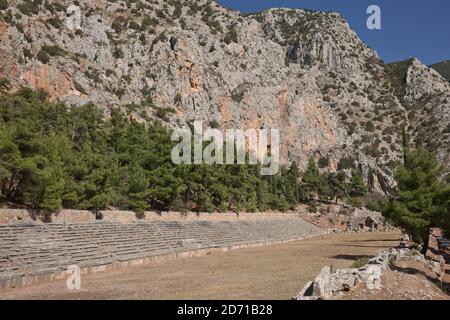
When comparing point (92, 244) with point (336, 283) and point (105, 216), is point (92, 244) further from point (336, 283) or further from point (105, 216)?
point (336, 283)

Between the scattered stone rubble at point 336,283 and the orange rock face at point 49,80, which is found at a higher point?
the orange rock face at point 49,80

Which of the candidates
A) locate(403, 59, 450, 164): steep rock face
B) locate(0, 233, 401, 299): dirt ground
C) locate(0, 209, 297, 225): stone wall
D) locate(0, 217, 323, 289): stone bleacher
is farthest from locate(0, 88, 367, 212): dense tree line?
locate(403, 59, 450, 164): steep rock face

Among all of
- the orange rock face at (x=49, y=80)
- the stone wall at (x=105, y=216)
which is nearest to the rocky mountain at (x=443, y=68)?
the stone wall at (x=105, y=216)

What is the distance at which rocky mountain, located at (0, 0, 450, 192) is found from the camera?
6525 centimetres

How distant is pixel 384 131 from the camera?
127812 millimetres

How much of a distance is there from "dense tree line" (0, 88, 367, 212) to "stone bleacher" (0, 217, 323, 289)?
114 inches

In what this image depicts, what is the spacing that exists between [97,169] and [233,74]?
72.7m

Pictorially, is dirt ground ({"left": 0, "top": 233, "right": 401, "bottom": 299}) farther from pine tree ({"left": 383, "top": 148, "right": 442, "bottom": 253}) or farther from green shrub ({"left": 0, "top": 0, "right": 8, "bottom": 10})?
green shrub ({"left": 0, "top": 0, "right": 8, "bottom": 10})

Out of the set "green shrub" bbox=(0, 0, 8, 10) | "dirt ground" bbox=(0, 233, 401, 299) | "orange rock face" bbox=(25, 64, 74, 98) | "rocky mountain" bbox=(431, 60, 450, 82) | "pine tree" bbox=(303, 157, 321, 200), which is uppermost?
"rocky mountain" bbox=(431, 60, 450, 82)

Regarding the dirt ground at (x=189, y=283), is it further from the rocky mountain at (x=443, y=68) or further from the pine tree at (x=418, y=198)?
the rocky mountain at (x=443, y=68)

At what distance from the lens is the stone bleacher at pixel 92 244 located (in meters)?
19.7

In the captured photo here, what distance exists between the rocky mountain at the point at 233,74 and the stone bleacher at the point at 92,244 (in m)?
31.2

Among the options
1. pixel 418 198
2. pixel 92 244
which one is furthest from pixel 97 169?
pixel 418 198
